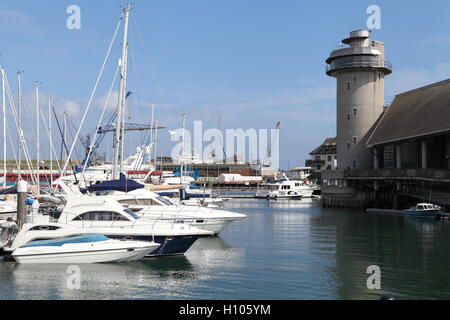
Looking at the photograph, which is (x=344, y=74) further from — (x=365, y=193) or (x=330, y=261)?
(x=330, y=261)

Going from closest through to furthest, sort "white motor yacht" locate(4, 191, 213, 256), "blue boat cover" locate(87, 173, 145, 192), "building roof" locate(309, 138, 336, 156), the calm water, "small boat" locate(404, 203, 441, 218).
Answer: the calm water, "white motor yacht" locate(4, 191, 213, 256), "blue boat cover" locate(87, 173, 145, 192), "small boat" locate(404, 203, 441, 218), "building roof" locate(309, 138, 336, 156)

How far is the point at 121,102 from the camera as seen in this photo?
41469mm

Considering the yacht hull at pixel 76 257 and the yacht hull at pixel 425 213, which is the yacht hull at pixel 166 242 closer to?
the yacht hull at pixel 76 257

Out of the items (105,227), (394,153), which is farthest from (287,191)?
(105,227)

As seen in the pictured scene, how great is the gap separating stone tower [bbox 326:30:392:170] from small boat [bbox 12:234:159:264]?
58250mm

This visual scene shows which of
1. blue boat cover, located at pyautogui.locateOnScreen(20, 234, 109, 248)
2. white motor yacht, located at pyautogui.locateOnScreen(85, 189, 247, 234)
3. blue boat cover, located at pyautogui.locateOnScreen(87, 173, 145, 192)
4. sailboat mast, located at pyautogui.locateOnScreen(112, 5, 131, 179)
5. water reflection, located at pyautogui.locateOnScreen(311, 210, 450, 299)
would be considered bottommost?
water reflection, located at pyautogui.locateOnScreen(311, 210, 450, 299)

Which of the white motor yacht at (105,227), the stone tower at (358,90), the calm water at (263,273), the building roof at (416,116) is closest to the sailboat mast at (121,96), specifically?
the calm water at (263,273)

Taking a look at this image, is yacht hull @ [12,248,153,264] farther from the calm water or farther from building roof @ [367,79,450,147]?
building roof @ [367,79,450,147]

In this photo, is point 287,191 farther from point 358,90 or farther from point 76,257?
point 76,257

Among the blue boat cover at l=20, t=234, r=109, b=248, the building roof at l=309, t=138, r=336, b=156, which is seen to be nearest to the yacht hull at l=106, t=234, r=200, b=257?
the blue boat cover at l=20, t=234, r=109, b=248

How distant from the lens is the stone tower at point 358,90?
259 ft

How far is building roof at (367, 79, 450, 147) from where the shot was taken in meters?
62.5

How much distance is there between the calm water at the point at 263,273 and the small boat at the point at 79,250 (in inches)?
18.3
